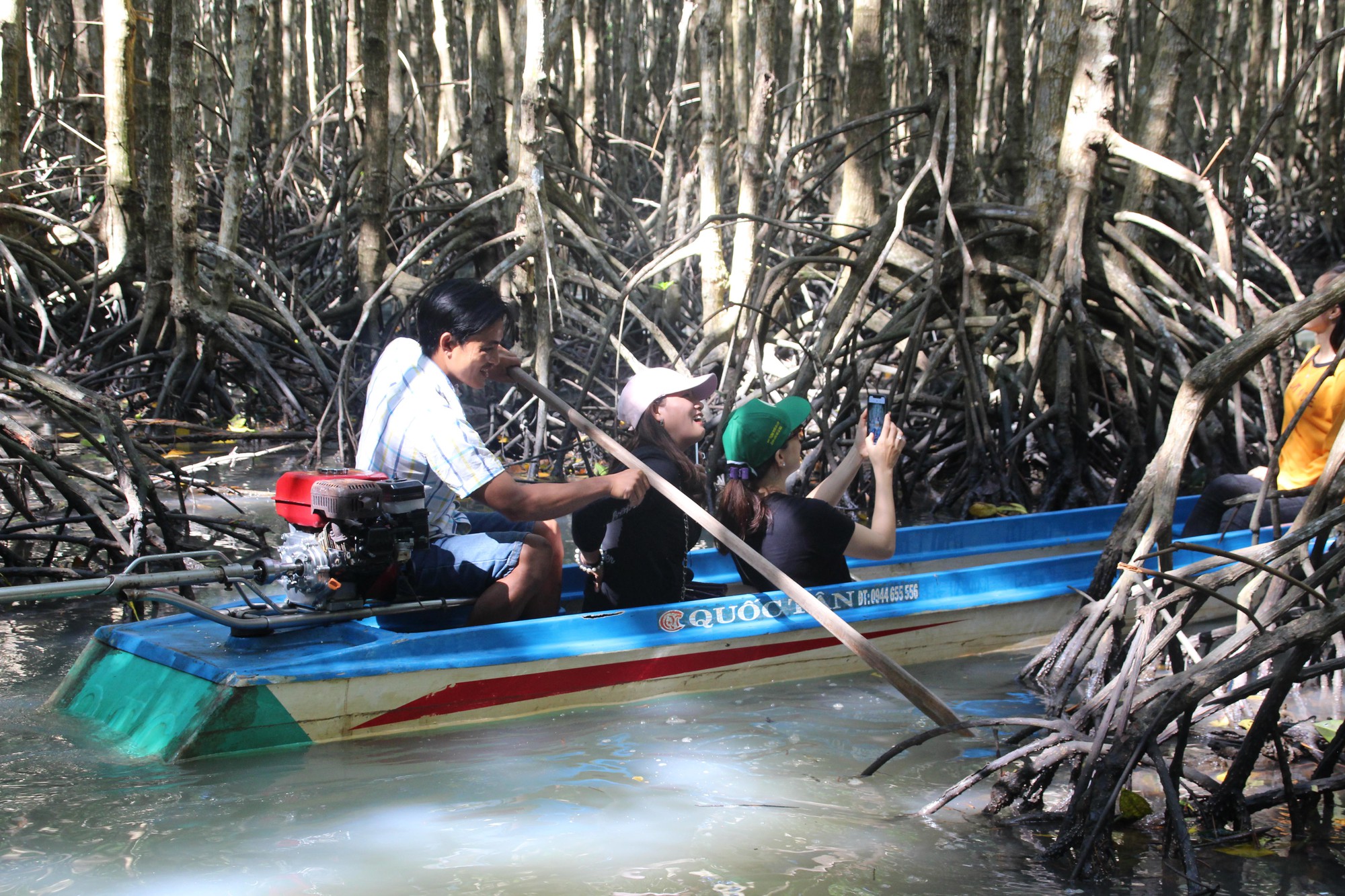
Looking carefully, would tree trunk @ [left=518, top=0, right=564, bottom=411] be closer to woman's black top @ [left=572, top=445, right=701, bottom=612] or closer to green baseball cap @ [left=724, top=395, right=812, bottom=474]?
woman's black top @ [left=572, top=445, right=701, bottom=612]

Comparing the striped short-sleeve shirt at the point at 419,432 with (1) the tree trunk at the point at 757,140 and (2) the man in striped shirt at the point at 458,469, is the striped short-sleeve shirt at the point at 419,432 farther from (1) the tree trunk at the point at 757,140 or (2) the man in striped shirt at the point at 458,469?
(1) the tree trunk at the point at 757,140

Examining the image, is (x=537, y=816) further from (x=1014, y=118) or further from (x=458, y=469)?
(x=1014, y=118)

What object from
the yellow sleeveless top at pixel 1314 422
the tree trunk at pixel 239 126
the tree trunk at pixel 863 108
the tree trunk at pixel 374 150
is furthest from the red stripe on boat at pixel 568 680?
the tree trunk at pixel 374 150

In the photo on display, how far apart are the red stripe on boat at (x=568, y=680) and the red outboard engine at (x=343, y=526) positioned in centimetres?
41

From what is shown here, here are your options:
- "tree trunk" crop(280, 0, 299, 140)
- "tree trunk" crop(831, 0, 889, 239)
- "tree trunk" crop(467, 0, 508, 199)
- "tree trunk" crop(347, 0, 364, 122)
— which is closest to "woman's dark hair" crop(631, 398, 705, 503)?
"tree trunk" crop(831, 0, 889, 239)

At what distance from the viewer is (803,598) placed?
3881 mm

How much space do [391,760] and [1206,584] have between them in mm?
2205

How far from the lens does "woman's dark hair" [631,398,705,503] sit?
4.08 m

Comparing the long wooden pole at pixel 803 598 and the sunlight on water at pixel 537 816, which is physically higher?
the long wooden pole at pixel 803 598

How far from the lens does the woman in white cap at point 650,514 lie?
4066 mm

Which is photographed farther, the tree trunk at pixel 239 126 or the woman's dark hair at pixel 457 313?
the tree trunk at pixel 239 126

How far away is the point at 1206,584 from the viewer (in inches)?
115

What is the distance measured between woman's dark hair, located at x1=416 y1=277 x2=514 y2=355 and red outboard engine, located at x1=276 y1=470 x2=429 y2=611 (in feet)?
1.62

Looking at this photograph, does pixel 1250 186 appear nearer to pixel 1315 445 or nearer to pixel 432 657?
pixel 1315 445
